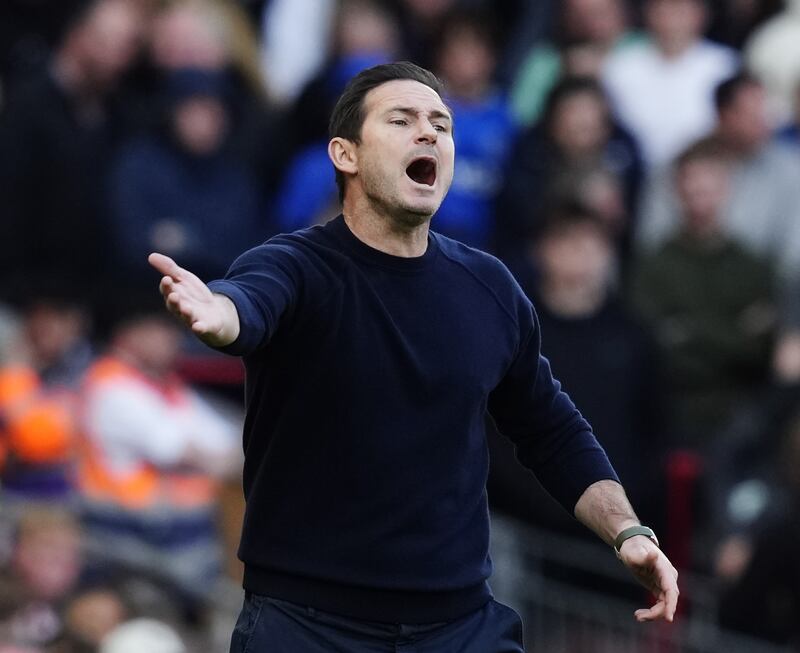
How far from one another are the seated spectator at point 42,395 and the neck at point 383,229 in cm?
441

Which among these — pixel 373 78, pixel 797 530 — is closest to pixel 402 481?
pixel 373 78

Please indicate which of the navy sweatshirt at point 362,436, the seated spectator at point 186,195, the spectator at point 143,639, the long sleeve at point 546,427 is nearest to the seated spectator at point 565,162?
the seated spectator at point 186,195

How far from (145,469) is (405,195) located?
15.7ft

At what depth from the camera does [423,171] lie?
4820 millimetres

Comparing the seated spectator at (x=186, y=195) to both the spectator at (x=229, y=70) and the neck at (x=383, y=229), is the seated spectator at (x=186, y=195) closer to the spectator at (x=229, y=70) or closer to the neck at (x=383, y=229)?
the spectator at (x=229, y=70)

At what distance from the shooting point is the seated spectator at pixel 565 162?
33.0ft

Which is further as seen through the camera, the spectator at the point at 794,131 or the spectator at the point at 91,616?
the spectator at the point at 794,131

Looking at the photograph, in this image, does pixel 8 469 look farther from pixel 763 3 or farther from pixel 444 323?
pixel 763 3

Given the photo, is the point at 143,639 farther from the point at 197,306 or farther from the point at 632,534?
the point at 197,306

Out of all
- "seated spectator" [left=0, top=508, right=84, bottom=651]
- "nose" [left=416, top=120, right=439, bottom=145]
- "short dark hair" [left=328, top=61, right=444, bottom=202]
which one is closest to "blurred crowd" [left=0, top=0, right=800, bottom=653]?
"seated spectator" [left=0, top=508, right=84, bottom=651]

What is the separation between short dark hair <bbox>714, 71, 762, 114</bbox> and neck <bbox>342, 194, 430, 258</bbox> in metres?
5.91

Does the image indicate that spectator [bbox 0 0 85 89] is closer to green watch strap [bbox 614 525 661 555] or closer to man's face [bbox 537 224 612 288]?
man's face [bbox 537 224 612 288]

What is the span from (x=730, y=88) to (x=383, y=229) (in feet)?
19.6

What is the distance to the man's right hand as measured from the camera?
3.98 metres
